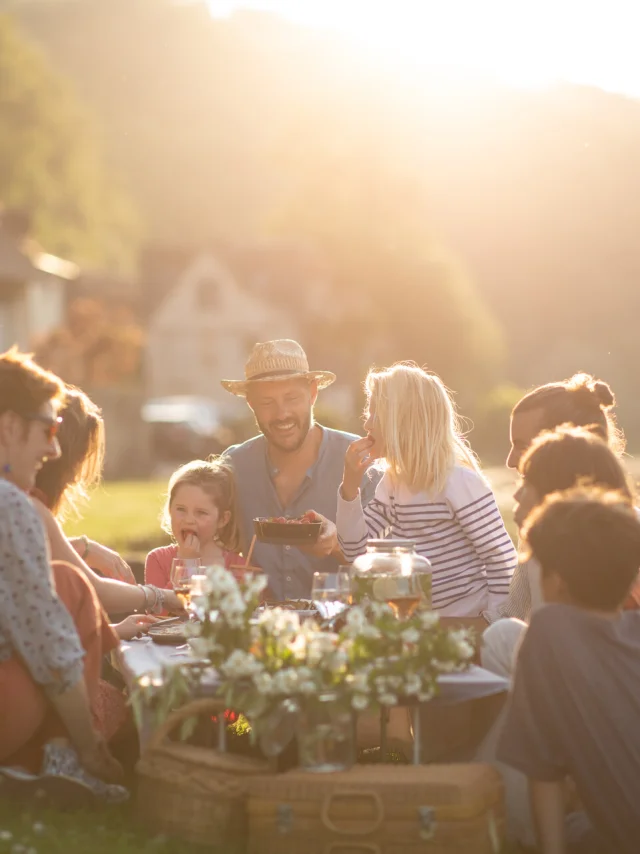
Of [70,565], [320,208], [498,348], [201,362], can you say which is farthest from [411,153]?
[70,565]

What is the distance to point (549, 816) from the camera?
4.25 m

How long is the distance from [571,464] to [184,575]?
5.37ft

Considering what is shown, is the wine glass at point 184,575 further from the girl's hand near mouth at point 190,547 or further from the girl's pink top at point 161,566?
the girl's pink top at point 161,566

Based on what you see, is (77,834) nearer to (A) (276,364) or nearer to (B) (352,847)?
(B) (352,847)

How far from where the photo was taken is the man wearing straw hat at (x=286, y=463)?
784 cm

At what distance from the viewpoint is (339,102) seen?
260 feet

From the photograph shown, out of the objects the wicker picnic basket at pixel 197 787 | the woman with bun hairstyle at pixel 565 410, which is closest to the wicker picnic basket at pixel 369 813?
the wicker picnic basket at pixel 197 787

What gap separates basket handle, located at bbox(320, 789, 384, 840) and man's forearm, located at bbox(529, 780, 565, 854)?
0.52 m

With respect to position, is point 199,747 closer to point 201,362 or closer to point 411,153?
point 201,362

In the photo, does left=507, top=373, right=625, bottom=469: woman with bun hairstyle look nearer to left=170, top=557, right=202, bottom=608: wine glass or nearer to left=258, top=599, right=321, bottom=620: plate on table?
left=258, top=599, right=321, bottom=620: plate on table

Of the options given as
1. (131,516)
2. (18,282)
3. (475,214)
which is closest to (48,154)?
(18,282)

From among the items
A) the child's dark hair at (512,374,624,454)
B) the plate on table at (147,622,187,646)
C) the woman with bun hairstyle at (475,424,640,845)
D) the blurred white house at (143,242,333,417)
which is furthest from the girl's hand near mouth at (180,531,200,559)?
the blurred white house at (143,242,333,417)

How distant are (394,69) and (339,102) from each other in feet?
38.1

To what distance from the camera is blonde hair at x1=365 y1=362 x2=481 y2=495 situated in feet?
21.4
